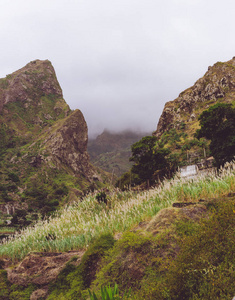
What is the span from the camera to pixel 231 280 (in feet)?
6.98

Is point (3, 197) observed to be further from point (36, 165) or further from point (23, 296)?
point (23, 296)

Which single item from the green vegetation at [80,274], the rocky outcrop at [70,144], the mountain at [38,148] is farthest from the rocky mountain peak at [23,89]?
the green vegetation at [80,274]

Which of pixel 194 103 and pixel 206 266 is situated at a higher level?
pixel 194 103

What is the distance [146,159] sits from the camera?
25.0 m

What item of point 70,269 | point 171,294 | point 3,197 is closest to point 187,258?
point 171,294

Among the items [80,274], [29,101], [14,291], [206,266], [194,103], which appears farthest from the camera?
[29,101]

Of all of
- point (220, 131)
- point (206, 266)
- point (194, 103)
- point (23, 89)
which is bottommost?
point (206, 266)

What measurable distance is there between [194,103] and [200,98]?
8.59 feet

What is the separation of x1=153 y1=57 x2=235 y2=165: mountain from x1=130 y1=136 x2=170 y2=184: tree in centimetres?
2677

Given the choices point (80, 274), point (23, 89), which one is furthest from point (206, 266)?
point (23, 89)

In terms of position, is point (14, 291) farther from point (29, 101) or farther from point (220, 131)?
point (29, 101)

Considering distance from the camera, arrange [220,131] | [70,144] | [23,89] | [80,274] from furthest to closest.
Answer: [23,89] < [70,144] < [220,131] < [80,274]

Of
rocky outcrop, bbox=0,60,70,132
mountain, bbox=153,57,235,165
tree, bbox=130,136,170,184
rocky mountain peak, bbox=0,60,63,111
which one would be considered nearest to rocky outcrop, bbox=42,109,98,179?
rocky outcrop, bbox=0,60,70,132

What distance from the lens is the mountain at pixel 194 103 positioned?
56.3m
